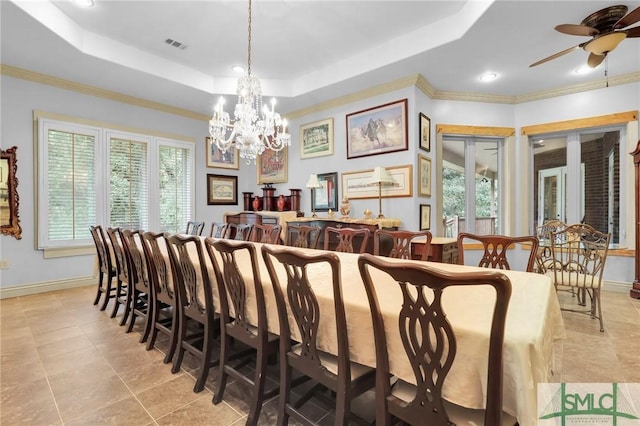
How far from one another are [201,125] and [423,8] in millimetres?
4213

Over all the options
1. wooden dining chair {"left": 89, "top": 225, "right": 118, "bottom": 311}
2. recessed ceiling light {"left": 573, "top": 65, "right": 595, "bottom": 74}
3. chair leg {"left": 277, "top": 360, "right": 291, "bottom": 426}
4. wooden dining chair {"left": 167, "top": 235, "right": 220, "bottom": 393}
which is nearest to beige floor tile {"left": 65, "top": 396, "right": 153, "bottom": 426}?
wooden dining chair {"left": 167, "top": 235, "right": 220, "bottom": 393}

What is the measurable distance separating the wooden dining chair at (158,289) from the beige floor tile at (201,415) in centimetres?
62

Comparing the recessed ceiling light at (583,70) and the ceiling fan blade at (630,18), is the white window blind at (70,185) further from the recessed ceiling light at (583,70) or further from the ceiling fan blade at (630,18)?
the recessed ceiling light at (583,70)

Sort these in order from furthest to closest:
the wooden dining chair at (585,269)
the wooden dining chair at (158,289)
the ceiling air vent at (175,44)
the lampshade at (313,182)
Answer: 1. the lampshade at (313,182)
2. the ceiling air vent at (175,44)
3. the wooden dining chair at (585,269)
4. the wooden dining chair at (158,289)

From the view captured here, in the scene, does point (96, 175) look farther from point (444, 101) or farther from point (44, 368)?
point (444, 101)

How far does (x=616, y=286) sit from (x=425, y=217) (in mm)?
2676

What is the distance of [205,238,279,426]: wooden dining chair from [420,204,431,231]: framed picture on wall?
3065mm

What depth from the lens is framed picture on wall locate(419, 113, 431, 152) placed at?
13.4 ft

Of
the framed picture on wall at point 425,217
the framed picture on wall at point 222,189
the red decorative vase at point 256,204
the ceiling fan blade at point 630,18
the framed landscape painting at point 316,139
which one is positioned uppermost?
the ceiling fan blade at point 630,18

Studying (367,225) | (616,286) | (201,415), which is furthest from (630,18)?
(201,415)

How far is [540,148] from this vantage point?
15.3 feet

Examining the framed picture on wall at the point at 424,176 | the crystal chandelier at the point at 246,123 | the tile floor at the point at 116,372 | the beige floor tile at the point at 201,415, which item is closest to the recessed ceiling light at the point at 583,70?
the framed picture on wall at the point at 424,176

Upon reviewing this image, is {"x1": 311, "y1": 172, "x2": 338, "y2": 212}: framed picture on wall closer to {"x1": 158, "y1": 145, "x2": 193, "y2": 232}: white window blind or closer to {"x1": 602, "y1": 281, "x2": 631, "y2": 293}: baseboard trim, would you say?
{"x1": 158, "y1": 145, "x2": 193, "y2": 232}: white window blind

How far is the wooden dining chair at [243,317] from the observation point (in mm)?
1495
